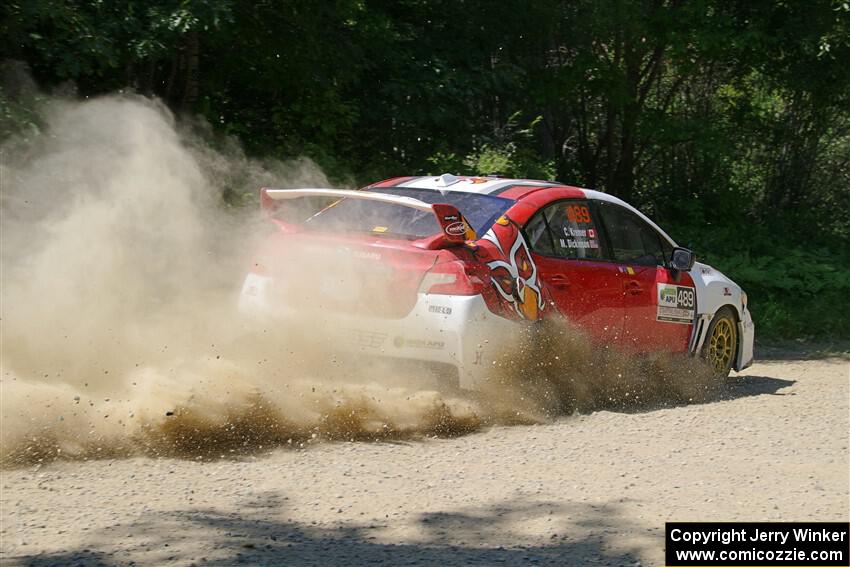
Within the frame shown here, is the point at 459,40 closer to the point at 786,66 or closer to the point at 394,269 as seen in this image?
the point at 786,66

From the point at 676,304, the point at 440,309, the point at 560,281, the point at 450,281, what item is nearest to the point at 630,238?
the point at 676,304

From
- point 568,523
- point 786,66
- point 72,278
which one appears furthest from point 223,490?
point 786,66

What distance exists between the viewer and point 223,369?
22.8ft

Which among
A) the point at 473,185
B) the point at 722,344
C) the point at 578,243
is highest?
the point at 473,185

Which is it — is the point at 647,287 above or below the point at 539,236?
below

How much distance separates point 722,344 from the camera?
9.99m

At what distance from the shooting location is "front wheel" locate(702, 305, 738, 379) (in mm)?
9719

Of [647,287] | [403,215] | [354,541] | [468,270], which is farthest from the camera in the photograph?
[647,287]

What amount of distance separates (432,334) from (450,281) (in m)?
0.37

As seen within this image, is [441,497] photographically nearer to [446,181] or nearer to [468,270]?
[468,270]

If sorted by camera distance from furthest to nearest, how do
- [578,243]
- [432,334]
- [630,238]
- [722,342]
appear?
[722,342] → [630,238] → [578,243] → [432,334]

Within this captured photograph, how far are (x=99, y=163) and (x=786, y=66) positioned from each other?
12.2 meters

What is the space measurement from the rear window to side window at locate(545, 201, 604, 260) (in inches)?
16.8

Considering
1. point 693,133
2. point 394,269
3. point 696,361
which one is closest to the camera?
point 394,269
